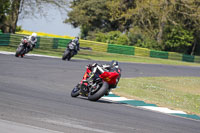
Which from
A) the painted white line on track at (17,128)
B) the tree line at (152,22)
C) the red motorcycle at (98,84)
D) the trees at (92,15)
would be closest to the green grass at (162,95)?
the red motorcycle at (98,84)

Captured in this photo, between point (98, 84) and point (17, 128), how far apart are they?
456cm

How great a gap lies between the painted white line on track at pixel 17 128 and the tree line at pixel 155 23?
1715 inches

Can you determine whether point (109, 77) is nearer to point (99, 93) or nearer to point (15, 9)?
point (99, 93)

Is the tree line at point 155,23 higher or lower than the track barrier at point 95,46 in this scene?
higher

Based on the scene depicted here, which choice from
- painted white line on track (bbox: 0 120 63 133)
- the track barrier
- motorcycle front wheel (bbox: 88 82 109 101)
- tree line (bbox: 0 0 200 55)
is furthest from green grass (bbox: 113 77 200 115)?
tree line (bbox: 0 0 200 55)

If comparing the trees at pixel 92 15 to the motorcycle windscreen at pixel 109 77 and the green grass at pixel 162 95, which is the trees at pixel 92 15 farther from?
the motorcycle windscreen at pixel 109 77

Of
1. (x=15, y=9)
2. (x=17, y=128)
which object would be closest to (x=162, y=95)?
(x=17, y=128)

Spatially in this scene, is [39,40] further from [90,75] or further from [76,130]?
[76,130]

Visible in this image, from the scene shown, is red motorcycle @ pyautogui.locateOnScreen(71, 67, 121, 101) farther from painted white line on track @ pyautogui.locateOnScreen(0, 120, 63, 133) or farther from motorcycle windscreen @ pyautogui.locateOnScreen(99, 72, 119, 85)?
painted white line on track @ pyautogui.locateOnScreen(0, 120, 63, 133)

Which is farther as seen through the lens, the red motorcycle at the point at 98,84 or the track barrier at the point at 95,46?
the track barrier at the point at 95,46

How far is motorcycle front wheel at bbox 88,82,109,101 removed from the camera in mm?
9719

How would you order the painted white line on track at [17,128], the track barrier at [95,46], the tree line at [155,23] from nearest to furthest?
the painted white line on track at [17,128] → the track barrier at [95,46] → the tree line at [155,23]

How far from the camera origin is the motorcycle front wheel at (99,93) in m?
9.72

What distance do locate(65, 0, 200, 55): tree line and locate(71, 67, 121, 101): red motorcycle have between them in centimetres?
3912
